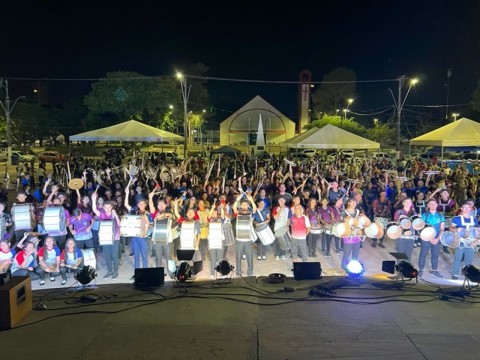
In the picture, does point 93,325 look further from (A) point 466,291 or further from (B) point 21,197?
(A) point 466,291

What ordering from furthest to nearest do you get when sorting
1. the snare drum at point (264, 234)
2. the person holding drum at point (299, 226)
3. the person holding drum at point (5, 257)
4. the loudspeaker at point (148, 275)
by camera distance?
1. the person holding drum at point (299, 226)
2. the snare drum at point (264, 234)
3. the loudspeaker at point (148, 275)
4. the person holding drum at point (5, 257)

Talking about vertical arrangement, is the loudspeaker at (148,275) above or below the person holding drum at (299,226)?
below

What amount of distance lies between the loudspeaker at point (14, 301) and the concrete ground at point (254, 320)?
0.13 metres

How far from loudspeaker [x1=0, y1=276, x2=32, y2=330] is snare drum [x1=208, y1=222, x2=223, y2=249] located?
3.22 metres

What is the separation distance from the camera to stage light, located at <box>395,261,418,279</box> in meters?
8.06

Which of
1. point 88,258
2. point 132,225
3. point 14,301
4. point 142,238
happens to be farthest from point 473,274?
point 14,301

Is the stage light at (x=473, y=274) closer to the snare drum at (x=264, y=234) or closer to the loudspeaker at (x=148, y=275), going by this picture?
the snare drum at (x=264, y=234)

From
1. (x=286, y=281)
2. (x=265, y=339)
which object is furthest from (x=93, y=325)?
(x=286, y=281)

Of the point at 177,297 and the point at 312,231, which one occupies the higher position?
the point at 312,231

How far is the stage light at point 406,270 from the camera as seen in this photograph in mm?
Answer: 8062

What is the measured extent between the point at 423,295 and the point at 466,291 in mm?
799

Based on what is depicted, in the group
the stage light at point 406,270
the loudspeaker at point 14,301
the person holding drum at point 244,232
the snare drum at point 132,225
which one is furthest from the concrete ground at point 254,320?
the snare drum at point 132,225

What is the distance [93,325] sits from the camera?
658cm

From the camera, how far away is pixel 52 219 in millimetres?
8609
